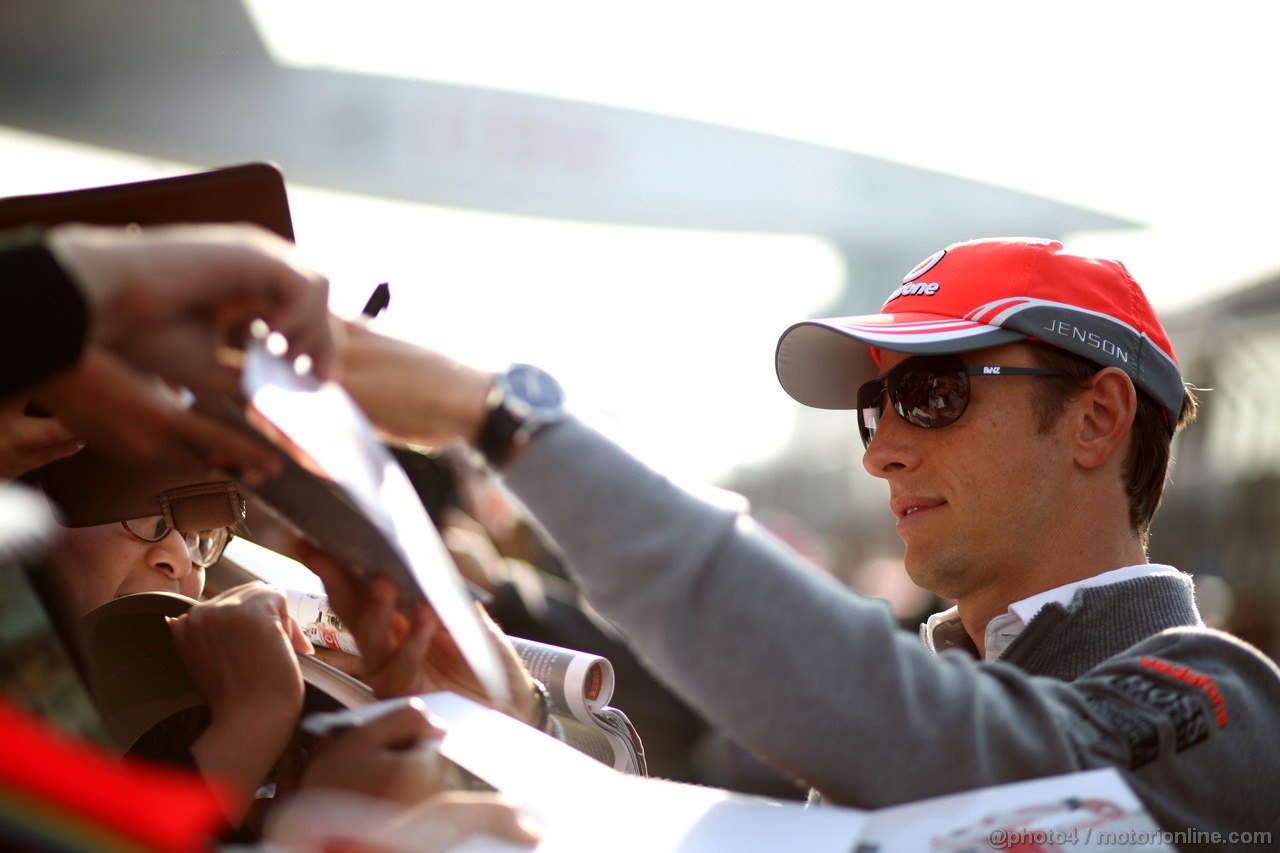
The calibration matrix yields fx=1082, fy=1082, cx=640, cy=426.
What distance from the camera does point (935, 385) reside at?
1.82 m

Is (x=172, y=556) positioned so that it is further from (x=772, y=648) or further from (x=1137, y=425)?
(x=1137, y=425)

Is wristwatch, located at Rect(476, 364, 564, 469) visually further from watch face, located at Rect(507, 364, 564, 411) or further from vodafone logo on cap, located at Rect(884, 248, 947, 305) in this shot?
vodafone logo on cap, located at Rect(884, 248, 947, 305)

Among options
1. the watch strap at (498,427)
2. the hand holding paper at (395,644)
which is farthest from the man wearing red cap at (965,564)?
the hand holding paper at (395,644)

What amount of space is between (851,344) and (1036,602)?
64 centimetres

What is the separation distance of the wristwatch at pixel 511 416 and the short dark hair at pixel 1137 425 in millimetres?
1101

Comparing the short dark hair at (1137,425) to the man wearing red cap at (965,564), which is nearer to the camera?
the man wearing red cap at (965,564)

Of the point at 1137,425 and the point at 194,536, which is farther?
the point at 1137,425

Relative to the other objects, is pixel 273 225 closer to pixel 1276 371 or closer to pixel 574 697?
pixel 574 697

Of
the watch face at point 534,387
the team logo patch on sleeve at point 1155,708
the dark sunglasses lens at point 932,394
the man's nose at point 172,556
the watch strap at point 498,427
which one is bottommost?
the man's nose at point 172,556

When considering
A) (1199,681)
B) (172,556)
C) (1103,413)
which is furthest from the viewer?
(1103,413)

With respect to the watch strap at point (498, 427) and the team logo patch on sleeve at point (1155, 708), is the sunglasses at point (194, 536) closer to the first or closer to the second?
the watch strap at point (498, 427)

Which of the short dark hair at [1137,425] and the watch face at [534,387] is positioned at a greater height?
the watch face at [534,387]

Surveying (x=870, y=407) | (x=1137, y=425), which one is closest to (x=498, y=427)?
(x=870, y=407)

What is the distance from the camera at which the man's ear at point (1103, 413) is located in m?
1.79
